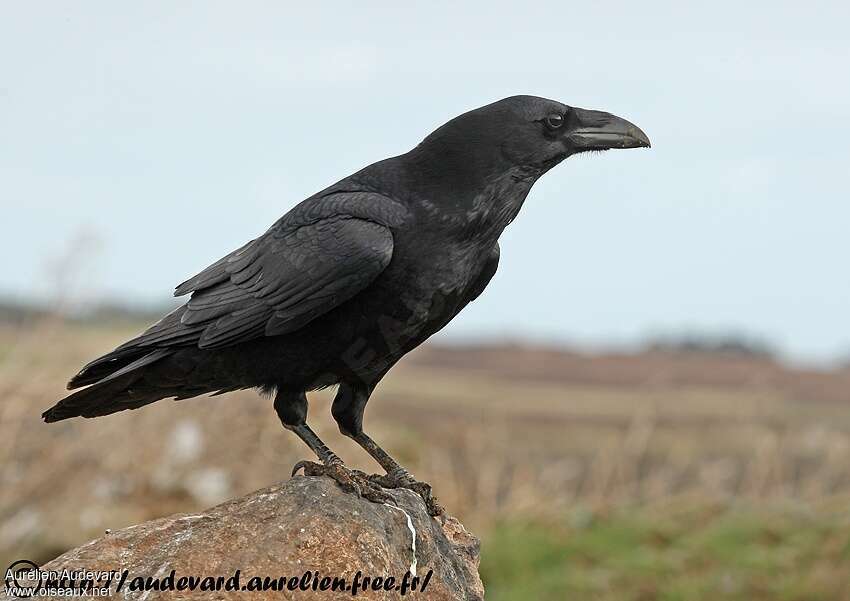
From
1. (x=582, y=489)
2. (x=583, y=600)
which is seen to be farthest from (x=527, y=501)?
(x=583, y=600)

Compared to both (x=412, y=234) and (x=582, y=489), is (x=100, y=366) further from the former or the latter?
(x=582, y=489)

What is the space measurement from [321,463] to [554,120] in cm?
182

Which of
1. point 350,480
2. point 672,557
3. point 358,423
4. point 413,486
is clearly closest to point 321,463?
point 350,480

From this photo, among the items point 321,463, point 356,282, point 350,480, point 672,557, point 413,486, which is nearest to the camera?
point 356,282

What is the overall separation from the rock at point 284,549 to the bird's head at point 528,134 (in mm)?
1555

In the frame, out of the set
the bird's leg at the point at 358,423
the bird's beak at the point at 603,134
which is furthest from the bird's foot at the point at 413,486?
the bird's beak at the point at 603,134

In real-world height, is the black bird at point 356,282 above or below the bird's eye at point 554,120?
below

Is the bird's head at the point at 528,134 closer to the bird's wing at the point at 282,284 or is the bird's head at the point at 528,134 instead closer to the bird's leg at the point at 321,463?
the bird's wing at the point at 282,284

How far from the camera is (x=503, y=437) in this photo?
12.9m

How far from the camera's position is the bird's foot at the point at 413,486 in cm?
473

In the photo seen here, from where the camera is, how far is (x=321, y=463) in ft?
14.8

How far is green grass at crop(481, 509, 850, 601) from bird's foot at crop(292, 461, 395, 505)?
5938 millimetres

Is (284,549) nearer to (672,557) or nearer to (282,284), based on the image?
(282,284)

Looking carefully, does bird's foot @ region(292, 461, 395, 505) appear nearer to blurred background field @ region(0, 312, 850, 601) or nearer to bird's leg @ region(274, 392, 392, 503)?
bird's leg @ region(274, 392, 392, 503)
